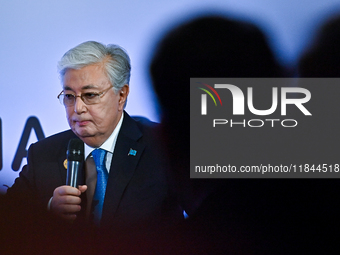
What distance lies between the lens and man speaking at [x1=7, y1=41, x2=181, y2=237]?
1.82m

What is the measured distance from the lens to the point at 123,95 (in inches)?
76.7

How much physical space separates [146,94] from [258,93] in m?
0.64

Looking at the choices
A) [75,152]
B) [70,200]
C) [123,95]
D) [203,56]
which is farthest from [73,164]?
[203,56]

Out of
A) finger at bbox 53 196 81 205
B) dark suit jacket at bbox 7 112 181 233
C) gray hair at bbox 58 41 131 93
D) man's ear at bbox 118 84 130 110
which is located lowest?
finger at bbox 53 196 81 205

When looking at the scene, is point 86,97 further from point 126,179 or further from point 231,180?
point 231,180

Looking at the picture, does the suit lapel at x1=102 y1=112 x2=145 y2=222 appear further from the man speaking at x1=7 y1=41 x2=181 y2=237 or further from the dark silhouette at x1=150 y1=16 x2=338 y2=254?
the dark silhouette at x1=150 y1=16 x2=338 y2=254

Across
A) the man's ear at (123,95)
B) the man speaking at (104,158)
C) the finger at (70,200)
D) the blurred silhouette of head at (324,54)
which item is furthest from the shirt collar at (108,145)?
the blurred silhouette of head at (324,54)

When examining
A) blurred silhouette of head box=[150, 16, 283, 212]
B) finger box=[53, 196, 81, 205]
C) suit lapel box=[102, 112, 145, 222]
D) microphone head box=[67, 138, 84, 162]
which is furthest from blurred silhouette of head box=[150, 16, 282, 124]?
finger box=[53, 196, 81, 205]

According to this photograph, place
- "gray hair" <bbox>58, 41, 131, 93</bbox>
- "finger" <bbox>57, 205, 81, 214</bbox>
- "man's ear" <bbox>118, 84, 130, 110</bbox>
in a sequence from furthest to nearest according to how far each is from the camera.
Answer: "man's ear" <bbox>118, 84, 130, 110</bbox>
"gray hair" <bbox>58, 41, 131, 93</bbox>
"finger" <bbox>57, 205, 81, 214</bbox>

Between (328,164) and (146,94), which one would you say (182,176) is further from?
(328,164)

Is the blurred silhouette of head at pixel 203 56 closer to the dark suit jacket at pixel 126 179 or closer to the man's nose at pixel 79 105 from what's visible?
the dark suit jacket at pixel 126 179

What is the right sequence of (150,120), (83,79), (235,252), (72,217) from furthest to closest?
(150,120)
(235,252)
(83,79)
(72,217)

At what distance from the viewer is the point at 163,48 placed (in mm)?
2131

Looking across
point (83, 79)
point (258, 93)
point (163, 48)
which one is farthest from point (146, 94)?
point (258, 93)
